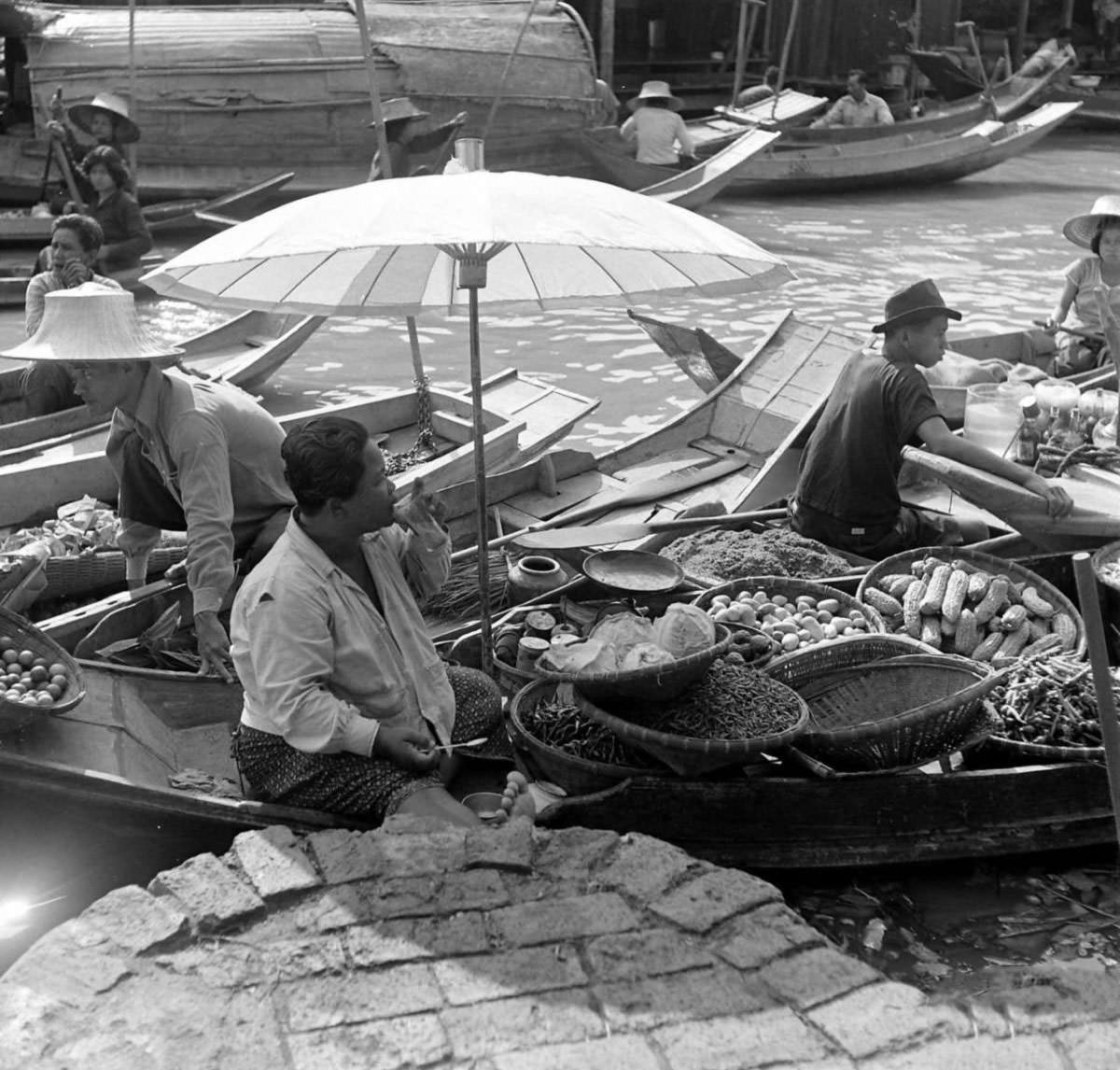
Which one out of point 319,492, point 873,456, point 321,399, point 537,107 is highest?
point 537,107

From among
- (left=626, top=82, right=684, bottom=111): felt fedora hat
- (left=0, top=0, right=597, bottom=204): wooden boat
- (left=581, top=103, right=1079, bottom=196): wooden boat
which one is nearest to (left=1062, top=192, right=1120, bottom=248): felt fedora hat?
(left=0, top=0, right=597, bottom=204): wooden boat

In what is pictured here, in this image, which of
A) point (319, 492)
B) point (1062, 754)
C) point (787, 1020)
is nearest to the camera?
point (787, 1020)

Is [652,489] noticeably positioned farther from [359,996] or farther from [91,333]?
[359,996]

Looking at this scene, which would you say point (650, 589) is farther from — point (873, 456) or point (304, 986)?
point (304, 986)

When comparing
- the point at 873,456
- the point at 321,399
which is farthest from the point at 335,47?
the point at 873,456

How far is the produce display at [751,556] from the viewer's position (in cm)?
506

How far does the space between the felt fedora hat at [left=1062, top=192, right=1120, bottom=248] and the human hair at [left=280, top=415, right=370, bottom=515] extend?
4.99 meters

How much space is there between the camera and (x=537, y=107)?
50.0 feet

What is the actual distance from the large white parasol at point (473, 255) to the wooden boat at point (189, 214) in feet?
25.2

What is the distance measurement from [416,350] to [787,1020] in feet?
17.7

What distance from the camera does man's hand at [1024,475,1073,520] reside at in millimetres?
4891

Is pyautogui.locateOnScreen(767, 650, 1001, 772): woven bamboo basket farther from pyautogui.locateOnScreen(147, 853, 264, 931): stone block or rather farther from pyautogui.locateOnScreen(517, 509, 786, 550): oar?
pyautogui.locateOnScreen(147, 853, 264, 931): stone block

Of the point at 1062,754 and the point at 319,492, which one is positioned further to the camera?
the point at 1062,754

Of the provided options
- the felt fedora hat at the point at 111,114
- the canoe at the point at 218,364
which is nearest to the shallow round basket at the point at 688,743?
the canoe at the point at 218,364
